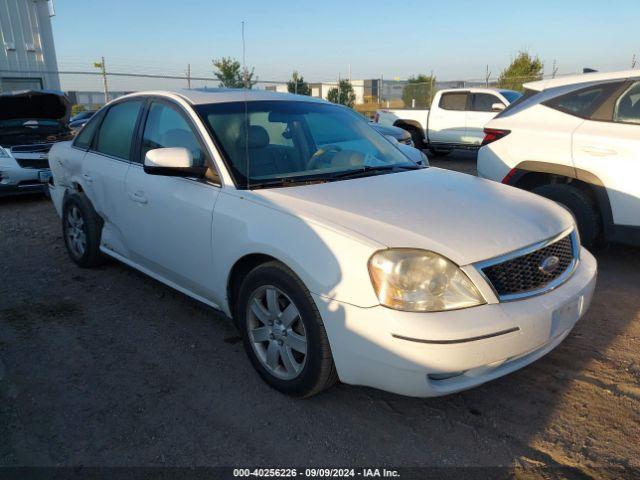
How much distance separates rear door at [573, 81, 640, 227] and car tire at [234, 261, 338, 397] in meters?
3.13

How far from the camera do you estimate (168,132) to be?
3678 mm

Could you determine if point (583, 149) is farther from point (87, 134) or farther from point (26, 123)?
point (26, 123)

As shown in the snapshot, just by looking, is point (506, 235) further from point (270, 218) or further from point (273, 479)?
point (273, 479)

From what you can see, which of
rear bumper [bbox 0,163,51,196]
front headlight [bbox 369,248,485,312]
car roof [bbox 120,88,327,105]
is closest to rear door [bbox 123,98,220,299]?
car roof [bbox 120,88,327,105]

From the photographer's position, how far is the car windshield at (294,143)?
3.20 meters

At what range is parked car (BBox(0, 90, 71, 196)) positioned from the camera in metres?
7.83

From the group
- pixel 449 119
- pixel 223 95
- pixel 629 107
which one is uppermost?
pixel 223 95

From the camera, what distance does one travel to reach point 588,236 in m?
4.63

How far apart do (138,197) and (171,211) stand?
0.49 meters

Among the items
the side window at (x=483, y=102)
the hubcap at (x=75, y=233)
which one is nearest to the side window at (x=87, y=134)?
the hubcap at (x=75, y=233)

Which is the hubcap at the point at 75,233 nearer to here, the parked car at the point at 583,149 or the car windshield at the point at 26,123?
the parked car at the point at 583,149

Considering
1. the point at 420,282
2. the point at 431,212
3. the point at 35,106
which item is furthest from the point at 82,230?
the point at 35,106

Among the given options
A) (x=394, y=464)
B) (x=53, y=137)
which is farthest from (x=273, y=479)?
(x=53, y=137)

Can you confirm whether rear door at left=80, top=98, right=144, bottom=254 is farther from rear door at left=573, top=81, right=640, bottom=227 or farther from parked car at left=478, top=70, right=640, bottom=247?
rear door at left=573, top=81, right=640, bottom=227
